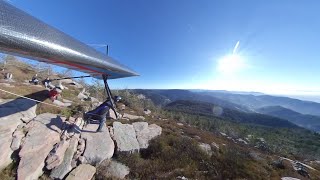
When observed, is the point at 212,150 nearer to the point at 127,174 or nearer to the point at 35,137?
the point at 127,174

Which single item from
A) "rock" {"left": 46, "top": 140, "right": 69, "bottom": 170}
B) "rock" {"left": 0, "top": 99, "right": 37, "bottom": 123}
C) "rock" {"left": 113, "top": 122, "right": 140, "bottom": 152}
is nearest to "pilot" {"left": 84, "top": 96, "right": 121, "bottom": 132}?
"rock" {"left": 113, "top": 122, "right": 140, "bottom": 152}

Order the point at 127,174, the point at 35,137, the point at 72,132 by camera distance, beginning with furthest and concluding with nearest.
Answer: the point at 72,132 < the point at 127,174 < the point at 35,137

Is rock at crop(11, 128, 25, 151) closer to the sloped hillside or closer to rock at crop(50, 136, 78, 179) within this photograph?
the sloped hillside

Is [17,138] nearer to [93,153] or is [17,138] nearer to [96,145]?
[93,153]

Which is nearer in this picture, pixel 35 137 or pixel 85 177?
pixel 85 177

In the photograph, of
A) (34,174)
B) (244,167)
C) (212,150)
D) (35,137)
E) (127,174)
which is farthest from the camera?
(212,150)

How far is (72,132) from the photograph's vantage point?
1211 cm

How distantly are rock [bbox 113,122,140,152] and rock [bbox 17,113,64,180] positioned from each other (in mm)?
3707

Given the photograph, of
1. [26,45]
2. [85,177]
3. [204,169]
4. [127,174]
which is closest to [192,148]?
[204,169]

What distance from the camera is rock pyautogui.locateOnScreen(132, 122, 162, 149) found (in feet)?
48.8

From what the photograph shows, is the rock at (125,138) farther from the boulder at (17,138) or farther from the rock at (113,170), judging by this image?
the boulder at (17,138)

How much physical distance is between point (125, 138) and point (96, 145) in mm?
2545

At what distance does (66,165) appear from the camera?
10023 mm

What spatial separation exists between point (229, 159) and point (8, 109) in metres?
14.7
